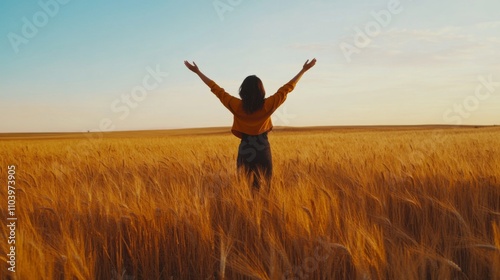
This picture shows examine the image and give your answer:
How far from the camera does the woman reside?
315cm

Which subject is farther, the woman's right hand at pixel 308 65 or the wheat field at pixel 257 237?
the woman's right hand at pixel 308 65

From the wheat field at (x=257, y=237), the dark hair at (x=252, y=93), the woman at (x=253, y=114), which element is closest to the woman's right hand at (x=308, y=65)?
the woman at (x=253, y=114)

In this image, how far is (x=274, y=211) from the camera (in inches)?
77.1

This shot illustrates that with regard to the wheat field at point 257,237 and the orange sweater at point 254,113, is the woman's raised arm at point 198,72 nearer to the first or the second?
the orange sweater at point 254,113

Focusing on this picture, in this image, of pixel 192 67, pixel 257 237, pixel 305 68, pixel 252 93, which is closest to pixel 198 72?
pixel 192 67

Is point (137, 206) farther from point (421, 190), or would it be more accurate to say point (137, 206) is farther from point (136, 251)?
point (421, 190)

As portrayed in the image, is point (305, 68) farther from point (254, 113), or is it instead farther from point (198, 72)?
point (198, 72)

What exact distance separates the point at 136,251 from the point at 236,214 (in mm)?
532

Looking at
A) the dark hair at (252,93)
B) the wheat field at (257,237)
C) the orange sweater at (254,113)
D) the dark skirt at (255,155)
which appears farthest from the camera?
the dark skirt at (255,155)

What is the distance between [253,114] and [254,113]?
2 centimetres

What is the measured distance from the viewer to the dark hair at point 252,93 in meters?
3.11

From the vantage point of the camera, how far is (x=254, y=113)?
3.24 meters

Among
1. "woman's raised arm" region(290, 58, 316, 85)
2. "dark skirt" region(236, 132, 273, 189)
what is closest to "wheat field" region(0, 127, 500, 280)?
"dark skirt" region(236, 132, 273, 189)

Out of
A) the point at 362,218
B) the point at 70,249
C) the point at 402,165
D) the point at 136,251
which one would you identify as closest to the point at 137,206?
the point at 136,251
